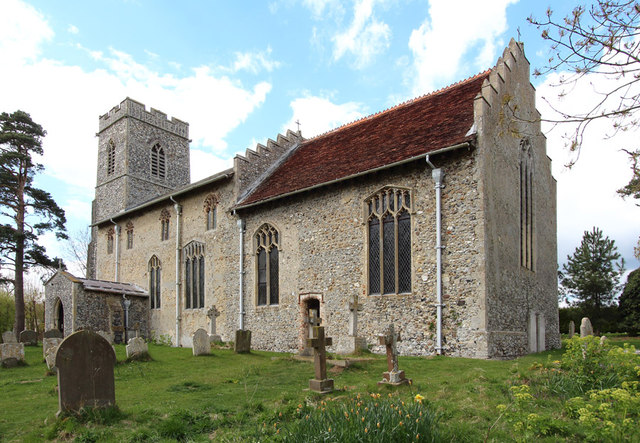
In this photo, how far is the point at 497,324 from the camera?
43.4 ft

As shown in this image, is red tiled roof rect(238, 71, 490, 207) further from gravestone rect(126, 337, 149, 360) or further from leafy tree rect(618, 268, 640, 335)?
leafy tree rect(618, 268, 640, 335)

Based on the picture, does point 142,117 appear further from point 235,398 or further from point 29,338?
point 235,398

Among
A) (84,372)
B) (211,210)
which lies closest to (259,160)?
(211,210)

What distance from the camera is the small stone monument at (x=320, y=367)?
8211 millimetres

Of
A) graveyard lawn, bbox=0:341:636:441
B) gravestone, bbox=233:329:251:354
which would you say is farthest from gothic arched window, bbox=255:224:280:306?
graveyard lawn, bbox=0:341:636:441

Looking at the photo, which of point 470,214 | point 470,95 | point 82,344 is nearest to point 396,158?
point 470,214

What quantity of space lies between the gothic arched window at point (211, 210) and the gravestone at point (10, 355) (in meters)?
9.23

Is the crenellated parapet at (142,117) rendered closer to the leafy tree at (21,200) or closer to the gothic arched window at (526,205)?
the leafy tree at (21,200)

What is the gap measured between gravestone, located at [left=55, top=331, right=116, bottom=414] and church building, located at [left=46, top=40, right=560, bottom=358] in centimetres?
730

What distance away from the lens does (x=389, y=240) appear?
15.0m

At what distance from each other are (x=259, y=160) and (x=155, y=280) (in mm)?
8748

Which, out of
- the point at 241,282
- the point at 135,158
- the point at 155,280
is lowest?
the point at 155,280

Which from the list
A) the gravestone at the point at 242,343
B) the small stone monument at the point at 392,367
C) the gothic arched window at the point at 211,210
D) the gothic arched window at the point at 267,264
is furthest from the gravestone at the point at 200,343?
the small stone monument at the point at 392,367

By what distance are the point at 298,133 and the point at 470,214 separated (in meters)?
13.2
